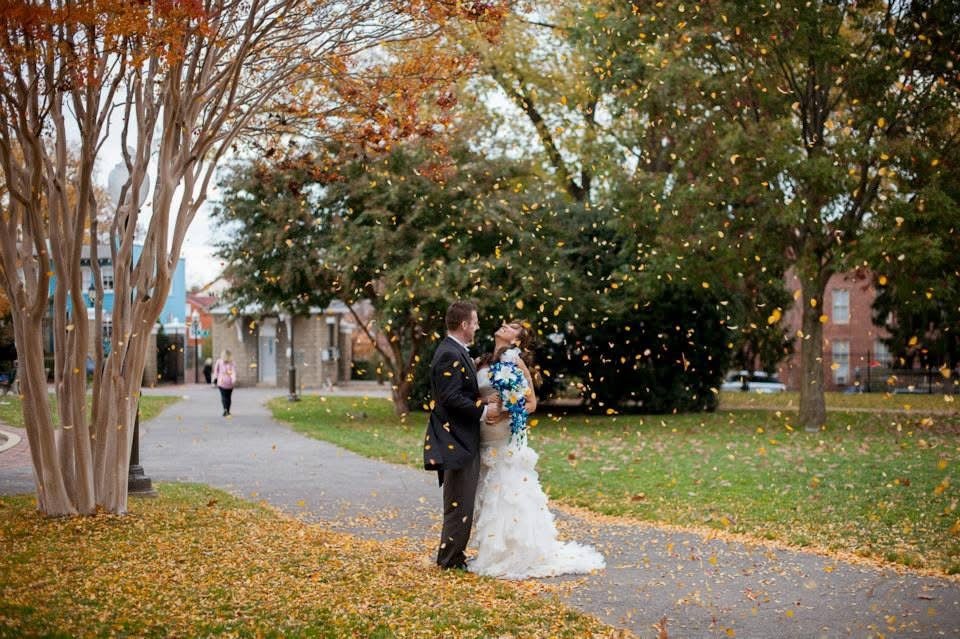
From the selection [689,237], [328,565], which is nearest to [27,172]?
[328,565]

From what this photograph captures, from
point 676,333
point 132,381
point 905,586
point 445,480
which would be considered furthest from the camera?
point 676,333

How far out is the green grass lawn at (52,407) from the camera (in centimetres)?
2413

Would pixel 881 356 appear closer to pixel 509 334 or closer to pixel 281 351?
pixel 281 351

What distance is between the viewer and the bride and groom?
7680mm

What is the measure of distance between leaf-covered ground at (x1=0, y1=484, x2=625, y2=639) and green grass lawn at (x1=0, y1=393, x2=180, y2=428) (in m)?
14.9

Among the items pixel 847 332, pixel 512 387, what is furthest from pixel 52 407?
pixel 847 332

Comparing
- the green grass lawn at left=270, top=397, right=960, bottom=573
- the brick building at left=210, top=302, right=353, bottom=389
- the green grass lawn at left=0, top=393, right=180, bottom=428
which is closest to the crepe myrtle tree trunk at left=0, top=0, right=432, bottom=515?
the green grass lawn at left=270, top=397, right=960, bottom=573

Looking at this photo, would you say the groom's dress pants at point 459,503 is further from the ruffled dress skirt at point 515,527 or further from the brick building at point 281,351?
the brick building at point 281,351

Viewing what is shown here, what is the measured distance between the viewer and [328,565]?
25.9ft

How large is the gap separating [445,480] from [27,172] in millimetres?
4768

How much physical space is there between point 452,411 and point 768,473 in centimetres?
787

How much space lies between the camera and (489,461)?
8.02 m

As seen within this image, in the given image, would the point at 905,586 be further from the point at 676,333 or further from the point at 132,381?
the point at 676,333

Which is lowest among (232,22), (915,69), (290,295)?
(290,295)
